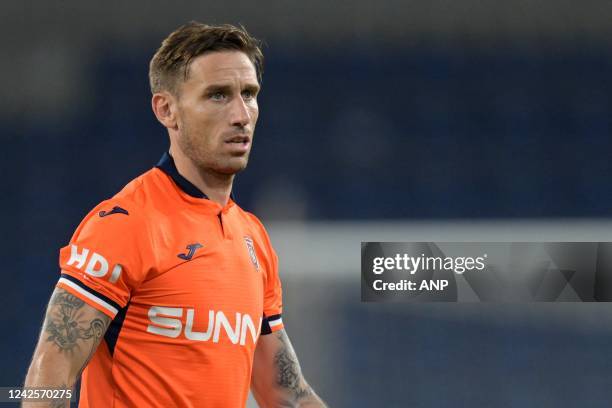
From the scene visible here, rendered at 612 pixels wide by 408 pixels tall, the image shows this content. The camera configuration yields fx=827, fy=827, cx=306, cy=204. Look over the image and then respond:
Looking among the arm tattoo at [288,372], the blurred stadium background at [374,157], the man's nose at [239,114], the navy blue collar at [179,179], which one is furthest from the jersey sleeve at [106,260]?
the blurred stadium background at [374,157]

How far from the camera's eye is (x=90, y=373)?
5.66ft

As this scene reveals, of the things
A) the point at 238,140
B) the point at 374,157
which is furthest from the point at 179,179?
the point at 374,157

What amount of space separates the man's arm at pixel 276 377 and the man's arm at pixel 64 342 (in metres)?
0.62

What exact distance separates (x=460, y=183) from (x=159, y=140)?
1.47 metres

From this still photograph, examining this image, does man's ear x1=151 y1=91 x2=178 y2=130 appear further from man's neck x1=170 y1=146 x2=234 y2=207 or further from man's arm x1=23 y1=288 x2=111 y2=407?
man's arm x1=23 y1=288 x2=111 y2=407

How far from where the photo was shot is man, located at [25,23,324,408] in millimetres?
1583

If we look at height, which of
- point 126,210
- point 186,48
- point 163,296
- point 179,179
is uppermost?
point 186,48

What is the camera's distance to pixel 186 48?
6.11 ft

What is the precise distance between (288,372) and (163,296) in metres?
0.54

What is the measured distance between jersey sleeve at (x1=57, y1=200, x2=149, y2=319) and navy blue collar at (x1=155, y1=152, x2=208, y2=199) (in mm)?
212

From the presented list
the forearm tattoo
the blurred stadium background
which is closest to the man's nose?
the forearm tattoo

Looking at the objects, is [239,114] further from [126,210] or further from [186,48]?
[126,210]

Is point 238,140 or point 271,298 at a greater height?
point 238,140

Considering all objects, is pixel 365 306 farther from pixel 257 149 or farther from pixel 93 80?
pixel 93 80
